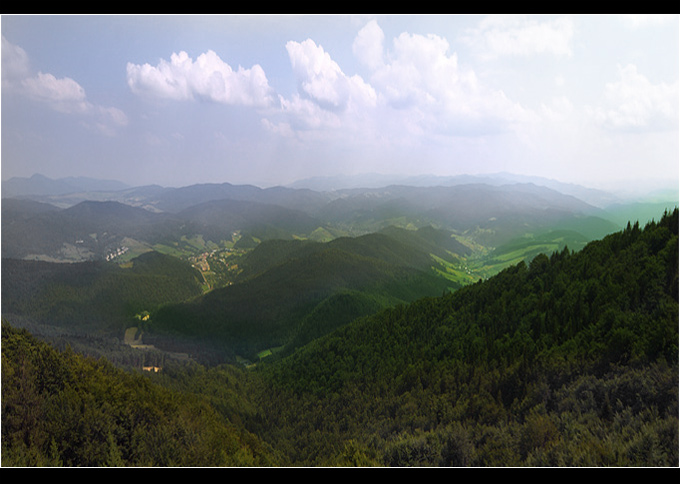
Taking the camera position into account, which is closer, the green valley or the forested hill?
the forested hill

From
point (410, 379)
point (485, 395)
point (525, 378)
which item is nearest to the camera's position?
point (525, 378)

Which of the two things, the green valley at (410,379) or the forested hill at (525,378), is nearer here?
the forested hill at (525,378)

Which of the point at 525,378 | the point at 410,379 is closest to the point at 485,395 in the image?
the point at 525,378

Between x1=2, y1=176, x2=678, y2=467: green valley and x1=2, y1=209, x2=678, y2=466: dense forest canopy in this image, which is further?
x1=2, y1=176, x2=678, y2=467: green valley

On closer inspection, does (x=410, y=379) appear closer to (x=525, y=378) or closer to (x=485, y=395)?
(x=485, y=395)

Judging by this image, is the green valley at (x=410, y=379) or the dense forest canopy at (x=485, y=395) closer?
the dense forest canopy at (x=485, y=395)

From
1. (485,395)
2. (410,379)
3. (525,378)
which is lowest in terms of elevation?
(410,379)

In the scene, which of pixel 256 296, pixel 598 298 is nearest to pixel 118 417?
pixel 598 298

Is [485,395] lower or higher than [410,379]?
higher
